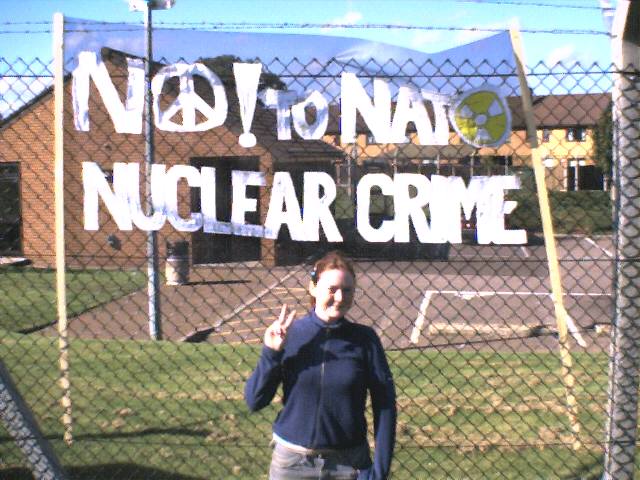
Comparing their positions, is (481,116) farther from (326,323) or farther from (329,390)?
(329,390)

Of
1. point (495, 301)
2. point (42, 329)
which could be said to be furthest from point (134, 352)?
point (495, 301)

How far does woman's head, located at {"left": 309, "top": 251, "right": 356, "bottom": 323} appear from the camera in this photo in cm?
297

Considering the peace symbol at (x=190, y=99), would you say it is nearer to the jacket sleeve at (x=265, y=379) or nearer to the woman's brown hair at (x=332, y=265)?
the woman's brown hair at (x=332, y=265)

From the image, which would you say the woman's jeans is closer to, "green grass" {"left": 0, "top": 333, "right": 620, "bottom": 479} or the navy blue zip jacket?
the navy blue zip jacket

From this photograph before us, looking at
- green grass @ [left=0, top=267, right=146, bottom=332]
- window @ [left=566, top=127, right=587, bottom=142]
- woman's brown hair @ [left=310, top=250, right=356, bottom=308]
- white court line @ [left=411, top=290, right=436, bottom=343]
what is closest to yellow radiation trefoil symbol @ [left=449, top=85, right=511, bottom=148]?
woman's brown hair @ [left=310, top=250, right=356, bottom=308]

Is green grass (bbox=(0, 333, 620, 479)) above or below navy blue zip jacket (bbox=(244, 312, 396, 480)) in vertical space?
below

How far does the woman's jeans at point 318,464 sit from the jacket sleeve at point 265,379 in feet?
0.63

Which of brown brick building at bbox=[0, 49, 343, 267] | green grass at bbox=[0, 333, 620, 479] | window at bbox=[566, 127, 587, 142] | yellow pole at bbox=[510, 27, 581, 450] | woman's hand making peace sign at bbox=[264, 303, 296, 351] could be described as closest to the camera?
woman's hand making peace sign at bbox=[264, 303, 296, 351]

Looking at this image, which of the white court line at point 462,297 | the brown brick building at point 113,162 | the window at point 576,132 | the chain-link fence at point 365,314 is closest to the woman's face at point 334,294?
the chain-link fence at point 365,314

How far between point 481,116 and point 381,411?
1.54 m

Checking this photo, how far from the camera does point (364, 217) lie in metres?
3.98

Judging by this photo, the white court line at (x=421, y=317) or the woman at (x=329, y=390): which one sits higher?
the woman at (x=329, y=390)

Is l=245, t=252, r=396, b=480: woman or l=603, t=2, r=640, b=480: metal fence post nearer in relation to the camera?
l=245, t=252, r=396, b=480: woman

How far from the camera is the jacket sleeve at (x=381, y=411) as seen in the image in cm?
294
